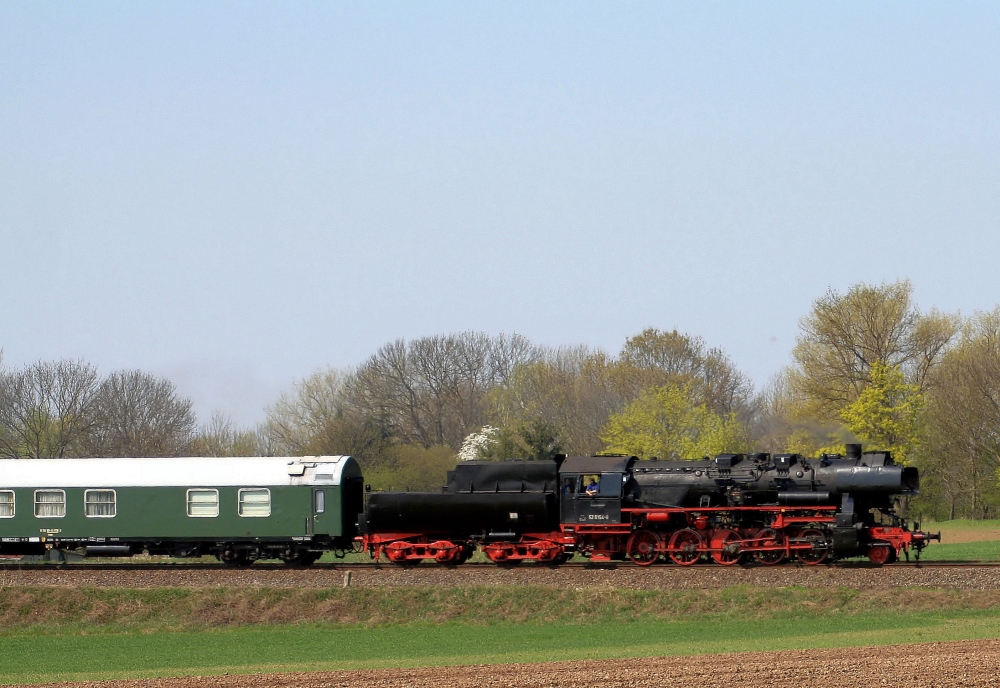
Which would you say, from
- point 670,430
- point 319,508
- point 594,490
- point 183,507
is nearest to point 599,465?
point 594,490

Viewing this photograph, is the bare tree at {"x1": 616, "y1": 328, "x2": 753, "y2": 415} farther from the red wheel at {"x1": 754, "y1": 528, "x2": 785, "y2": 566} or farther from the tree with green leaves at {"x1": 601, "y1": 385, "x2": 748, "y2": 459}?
the red wheel at {"x1": 754, "y1": 528, "x2": 785, "y2": 566}

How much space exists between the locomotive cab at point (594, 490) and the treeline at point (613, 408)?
76.2 ft

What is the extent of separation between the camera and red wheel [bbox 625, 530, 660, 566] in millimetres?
31656

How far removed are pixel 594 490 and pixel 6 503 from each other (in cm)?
1610

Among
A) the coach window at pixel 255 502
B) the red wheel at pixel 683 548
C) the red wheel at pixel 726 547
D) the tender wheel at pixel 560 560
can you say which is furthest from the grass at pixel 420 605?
the coach window at pixel 255 502

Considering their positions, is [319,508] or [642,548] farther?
[319,508]

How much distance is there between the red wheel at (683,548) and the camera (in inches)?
1225

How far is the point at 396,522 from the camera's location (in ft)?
107

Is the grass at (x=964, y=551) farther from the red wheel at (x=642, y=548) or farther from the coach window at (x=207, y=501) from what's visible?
the coach window at (x=207, y=501)

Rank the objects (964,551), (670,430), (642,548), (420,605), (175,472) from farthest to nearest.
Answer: (670,430) → (964,551) → (175,472) → (642,548) → (420,605)

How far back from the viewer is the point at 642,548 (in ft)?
104

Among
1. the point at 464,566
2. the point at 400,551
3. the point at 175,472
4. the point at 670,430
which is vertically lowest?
the point at 464,566

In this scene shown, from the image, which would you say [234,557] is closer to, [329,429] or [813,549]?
[813,549]

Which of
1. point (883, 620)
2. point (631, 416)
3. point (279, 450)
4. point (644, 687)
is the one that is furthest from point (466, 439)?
point (644, 687)
